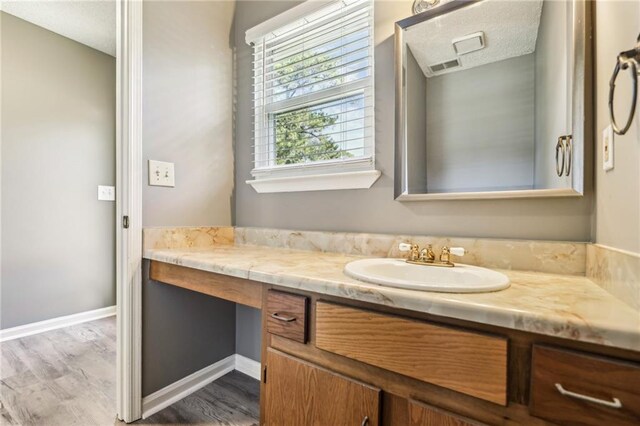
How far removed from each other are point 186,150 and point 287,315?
1134 millimetres

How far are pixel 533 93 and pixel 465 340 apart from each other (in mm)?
942

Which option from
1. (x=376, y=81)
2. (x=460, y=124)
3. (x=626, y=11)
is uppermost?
(x=376, y=81)

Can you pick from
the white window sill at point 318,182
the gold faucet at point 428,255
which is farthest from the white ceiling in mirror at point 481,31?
the gold faucet at point 428,255

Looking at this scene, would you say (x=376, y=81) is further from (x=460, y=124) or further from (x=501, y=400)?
(x=501, y=400)

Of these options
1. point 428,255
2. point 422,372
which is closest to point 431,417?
point 422,372

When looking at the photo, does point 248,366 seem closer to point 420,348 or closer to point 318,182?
point 318,182

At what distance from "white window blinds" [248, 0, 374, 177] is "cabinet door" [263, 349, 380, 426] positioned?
895 millimetres

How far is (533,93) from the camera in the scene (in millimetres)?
1079

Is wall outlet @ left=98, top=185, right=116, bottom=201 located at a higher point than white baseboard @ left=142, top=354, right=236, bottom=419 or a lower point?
higher

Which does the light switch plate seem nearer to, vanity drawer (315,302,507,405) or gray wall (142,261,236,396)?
vanity drawer (315,302,507,405)

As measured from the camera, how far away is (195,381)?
164 centimetres

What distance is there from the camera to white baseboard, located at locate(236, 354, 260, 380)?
1.79m

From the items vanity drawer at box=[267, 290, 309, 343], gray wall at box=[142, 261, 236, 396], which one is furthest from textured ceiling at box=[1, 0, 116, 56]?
vanity drawer at box=[267, 290, 309, 343]

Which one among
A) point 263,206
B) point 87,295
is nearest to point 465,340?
point 263,206
